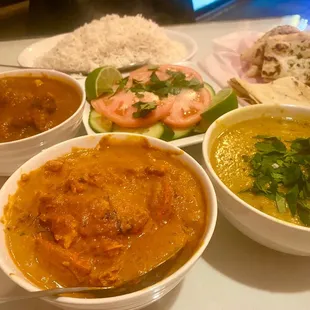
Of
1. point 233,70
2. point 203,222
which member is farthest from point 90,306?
point 233,70

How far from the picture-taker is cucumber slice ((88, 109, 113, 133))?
170 cm

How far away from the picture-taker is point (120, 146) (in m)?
1.38

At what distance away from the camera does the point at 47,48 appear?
2.64 m

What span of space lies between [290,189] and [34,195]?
807mm

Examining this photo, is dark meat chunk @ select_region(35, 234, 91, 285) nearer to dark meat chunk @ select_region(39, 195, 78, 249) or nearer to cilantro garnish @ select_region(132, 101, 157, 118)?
dark meat chunk @ select_region(39, 195, 78, 249)

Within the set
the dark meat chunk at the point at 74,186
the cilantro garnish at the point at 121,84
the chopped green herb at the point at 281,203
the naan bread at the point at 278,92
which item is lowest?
the naan bread at the point at 278,92

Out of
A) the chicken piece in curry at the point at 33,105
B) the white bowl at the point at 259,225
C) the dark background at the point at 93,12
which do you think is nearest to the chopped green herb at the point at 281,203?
the white bowl at the point at 259,225

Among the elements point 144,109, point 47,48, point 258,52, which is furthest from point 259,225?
point 47,48

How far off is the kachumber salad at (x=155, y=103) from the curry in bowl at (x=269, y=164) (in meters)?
0.21

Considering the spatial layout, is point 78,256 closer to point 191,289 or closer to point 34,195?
point 34,195

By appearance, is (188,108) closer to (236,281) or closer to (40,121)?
(40,121)

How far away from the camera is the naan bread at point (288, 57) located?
84.3 inches

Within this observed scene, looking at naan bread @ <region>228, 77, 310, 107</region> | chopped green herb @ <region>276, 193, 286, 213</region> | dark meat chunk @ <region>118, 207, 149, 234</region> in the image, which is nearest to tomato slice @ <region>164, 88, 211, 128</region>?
naan bread @ <region>228, 77, 310, 107</region>

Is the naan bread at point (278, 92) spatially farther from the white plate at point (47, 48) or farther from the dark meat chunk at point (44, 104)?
the dark meat chunk at point (44, 104)
